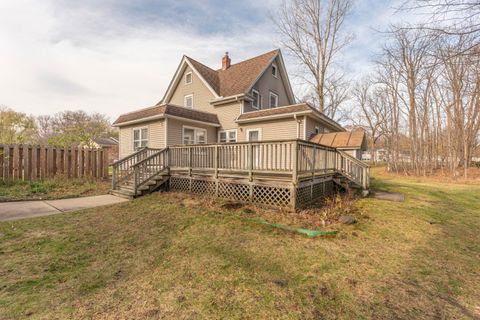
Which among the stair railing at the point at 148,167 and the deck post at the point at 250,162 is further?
the stair railing at the point at 148,167

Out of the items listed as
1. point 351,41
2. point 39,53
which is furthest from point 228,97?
point 351,41

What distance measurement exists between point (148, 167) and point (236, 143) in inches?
169

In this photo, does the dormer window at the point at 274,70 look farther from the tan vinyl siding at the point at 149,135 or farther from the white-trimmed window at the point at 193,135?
the tan vinyl siding at the point at 149,135

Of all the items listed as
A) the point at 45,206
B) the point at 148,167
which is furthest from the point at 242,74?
the point at 45,206

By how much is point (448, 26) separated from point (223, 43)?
1710cm

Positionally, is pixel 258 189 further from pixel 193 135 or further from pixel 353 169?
pixel 193 135

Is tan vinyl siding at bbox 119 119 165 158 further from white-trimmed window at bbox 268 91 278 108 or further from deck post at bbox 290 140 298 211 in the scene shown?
white-trimmed window at bbox 268 91 278 108

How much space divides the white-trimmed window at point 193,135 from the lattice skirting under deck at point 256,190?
14.0 feet

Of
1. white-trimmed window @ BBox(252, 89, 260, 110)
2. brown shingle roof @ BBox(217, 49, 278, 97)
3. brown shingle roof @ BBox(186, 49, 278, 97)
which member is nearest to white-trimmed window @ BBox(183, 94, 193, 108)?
brown shingle roof @ BBox(186, 49, 278, 97)

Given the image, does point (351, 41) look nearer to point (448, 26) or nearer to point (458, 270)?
point (448, 26)

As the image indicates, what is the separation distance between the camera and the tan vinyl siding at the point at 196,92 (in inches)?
606

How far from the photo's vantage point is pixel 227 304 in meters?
2.33

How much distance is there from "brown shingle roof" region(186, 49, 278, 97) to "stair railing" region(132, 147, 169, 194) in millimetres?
7354

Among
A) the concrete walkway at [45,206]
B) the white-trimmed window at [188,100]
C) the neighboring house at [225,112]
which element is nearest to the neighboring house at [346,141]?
the neighboring house at [225,112]
